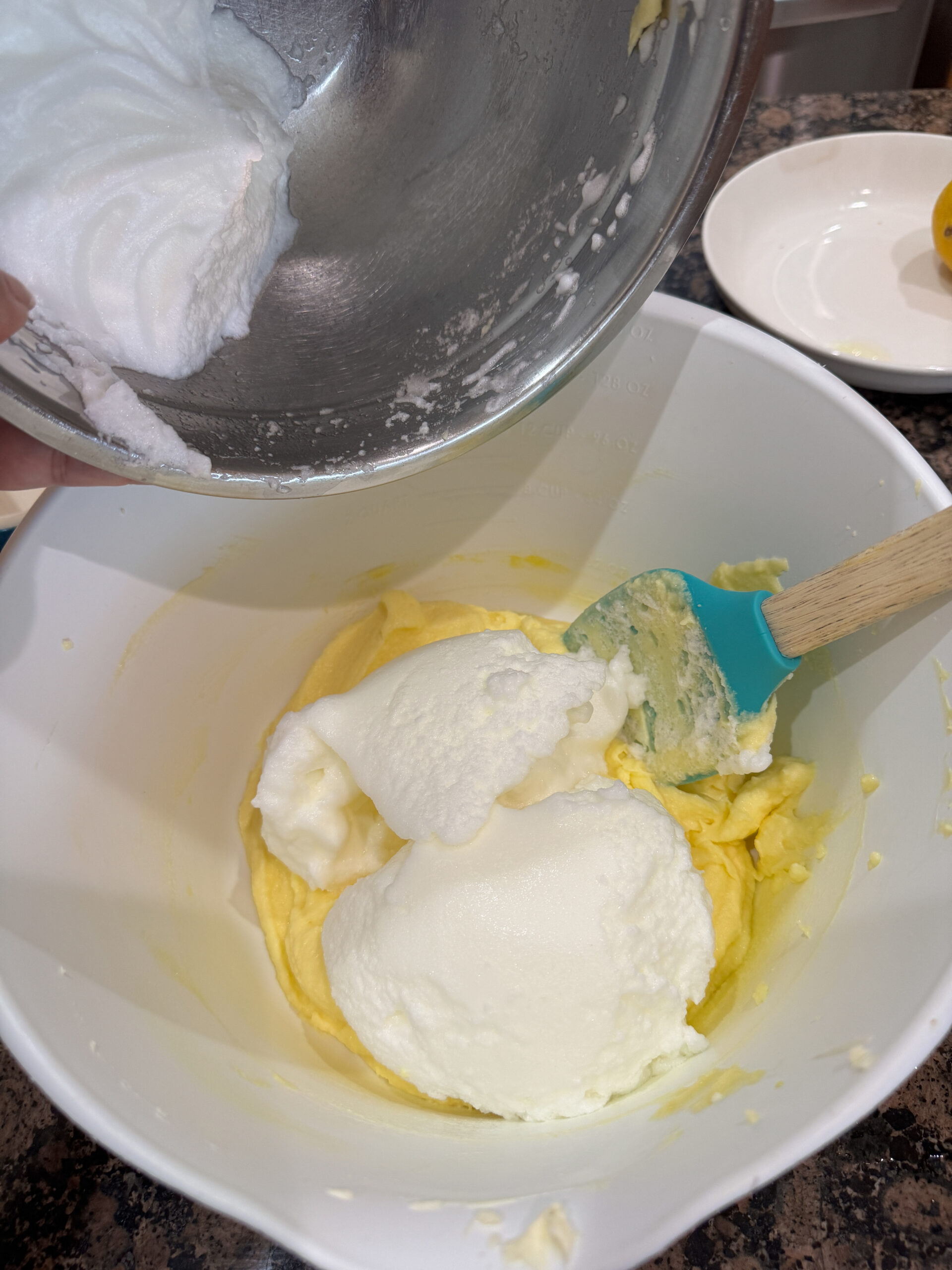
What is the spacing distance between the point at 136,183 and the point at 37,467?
310 mm

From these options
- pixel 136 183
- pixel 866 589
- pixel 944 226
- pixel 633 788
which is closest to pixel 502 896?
pixel 633 788

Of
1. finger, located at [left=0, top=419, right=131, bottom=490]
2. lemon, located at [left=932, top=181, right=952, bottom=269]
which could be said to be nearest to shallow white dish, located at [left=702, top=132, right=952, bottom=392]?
lemon, located at [left=932, top=181, right=952, bottom=269]

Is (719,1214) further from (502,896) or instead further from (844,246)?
(844,246)

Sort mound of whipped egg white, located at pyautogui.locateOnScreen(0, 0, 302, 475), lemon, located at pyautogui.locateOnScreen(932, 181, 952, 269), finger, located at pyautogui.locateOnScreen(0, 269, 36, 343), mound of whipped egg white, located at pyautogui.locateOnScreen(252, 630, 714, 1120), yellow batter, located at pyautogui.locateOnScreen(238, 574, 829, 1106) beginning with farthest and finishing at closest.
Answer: lemon, located at pyautogui.locateOnScreen(932, 181, 952, 269)
yellow batter, located at pyautogui.locateOnScreen(238, 574, 829, 1106)
mound of whipped egg white, located at pyautogui.locateOnScreen(252, 630, 714, 1120)
mound of whipped egg white, located at pyautogui.locateOnScreen(0, 0, 302, 475)
finger, located at pyautogui.locateOnScreen(0, 269, 36, 343)

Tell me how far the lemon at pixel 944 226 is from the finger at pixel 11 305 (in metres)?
1.27

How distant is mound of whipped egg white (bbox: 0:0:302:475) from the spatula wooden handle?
606mm

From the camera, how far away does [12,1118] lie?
82 centimetres

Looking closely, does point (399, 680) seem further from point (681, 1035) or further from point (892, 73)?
point (892, 73)

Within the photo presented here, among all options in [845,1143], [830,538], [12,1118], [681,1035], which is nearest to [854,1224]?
[845,1143]

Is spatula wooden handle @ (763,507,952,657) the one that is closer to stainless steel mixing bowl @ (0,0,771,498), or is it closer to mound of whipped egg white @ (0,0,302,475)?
stainless steel mixing bowl @ (0,0,771,498)

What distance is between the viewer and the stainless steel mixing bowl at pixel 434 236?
690mm

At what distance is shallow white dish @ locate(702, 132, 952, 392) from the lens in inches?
49.6

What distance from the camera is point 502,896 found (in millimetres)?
860

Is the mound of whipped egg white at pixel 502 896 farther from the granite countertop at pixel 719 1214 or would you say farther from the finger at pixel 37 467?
the finger at pixel 37 467
